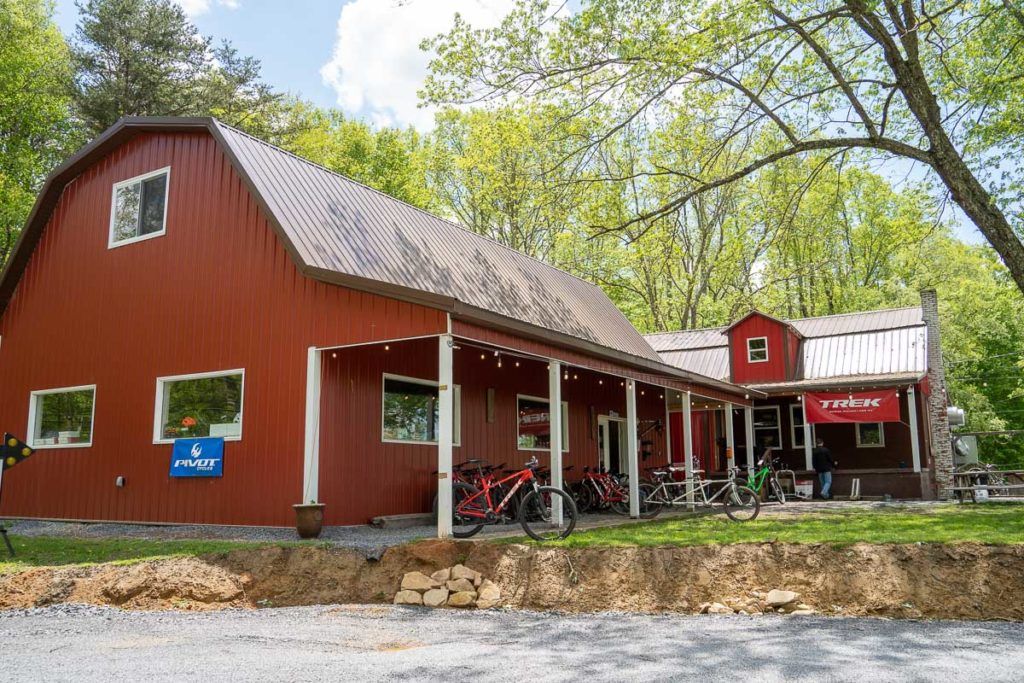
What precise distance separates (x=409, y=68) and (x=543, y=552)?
10.8m

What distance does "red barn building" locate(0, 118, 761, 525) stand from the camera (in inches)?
415

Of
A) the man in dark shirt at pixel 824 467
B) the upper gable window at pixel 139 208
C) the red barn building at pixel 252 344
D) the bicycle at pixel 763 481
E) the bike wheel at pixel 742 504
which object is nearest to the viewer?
the red barn building at pixel 252 344

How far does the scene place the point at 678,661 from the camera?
555cm

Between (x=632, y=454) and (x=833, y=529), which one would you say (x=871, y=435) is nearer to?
(x=632, y=454)

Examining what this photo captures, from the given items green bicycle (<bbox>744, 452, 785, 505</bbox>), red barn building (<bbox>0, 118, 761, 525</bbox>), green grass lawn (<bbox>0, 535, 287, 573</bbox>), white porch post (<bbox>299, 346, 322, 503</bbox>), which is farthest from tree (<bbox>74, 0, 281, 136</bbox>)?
green bicycle (<bbox>744, 452, 785, 505</bbox>)

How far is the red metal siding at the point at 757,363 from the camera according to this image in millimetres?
22625

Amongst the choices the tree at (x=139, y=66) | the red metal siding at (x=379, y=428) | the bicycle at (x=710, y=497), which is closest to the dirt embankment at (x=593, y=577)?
the red metal siding at (x=379, y=428)

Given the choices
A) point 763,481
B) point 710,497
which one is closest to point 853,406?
point 763,481

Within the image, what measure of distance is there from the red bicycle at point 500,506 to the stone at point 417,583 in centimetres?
92

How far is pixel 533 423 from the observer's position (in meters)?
14.1

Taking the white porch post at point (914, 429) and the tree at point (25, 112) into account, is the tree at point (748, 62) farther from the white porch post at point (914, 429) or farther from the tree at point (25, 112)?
the tree at point (25, 112)

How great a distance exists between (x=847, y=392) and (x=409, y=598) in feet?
48.9

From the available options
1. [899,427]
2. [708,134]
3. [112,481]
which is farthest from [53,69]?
[899,427]

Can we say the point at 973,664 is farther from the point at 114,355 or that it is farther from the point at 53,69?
the point at 53,69
